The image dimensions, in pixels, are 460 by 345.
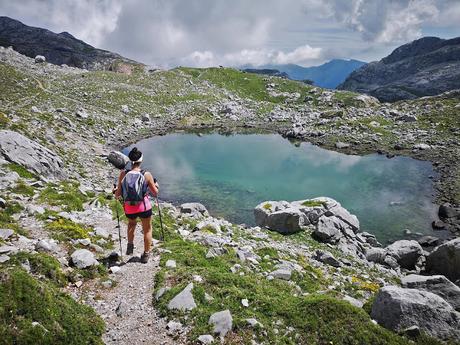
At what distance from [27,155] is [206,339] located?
20.2m

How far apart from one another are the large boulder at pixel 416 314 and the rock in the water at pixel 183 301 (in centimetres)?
584

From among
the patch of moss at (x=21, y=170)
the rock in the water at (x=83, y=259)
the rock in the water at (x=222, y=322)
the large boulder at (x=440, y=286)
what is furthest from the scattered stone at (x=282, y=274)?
the patch of moss at (x=21, y=170)

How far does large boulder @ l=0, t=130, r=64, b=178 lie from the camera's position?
73.0 feet

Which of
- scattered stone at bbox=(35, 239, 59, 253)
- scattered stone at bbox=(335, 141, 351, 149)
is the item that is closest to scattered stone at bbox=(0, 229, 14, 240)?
scattered stone at bbox=(35, 239, 59, 253)

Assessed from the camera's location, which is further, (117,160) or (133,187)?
(117,160)

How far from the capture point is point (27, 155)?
23188 mm

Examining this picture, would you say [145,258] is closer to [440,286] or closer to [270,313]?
[270,313]

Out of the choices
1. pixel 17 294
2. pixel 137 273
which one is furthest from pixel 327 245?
pixel 17 294

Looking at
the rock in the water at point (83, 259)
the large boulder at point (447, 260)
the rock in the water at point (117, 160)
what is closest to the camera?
the rock in the water at point (83, 259)

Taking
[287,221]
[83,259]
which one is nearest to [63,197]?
[83,259]

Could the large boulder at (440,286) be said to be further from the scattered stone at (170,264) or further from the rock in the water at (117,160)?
the rock in the water at (117,160)

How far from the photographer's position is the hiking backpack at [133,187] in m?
12.3

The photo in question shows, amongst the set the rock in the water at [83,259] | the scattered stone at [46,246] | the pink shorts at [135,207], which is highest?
the pink shorts at [135,207]

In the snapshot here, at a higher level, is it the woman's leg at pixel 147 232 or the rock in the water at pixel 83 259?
the woman's leg at pixel 147 232
